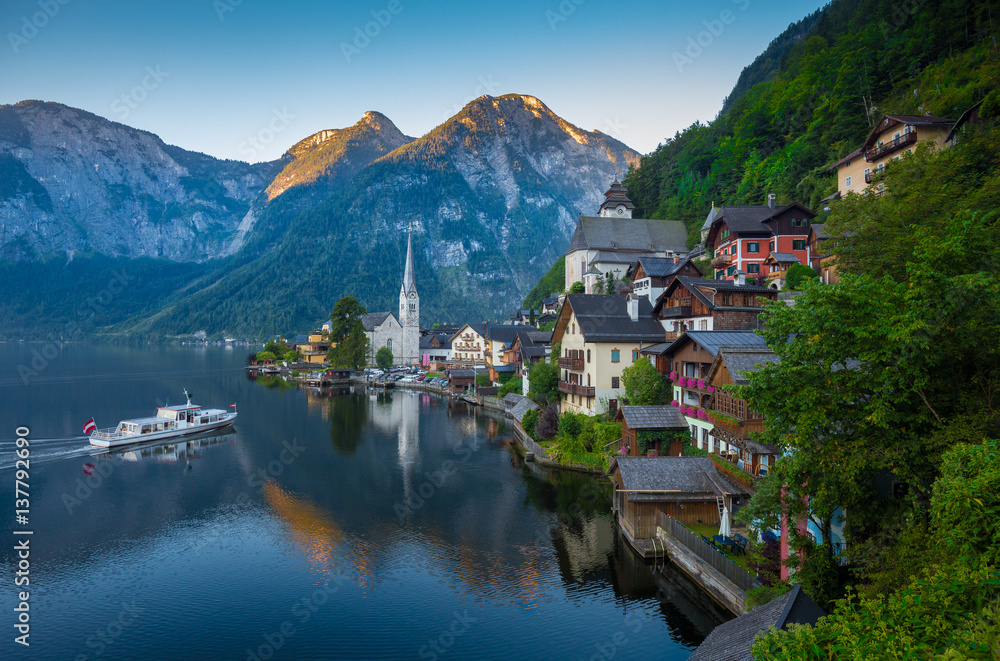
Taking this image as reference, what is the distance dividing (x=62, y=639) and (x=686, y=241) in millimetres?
79425

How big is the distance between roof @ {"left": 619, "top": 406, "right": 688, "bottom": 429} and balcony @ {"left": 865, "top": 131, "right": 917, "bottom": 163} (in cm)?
2784

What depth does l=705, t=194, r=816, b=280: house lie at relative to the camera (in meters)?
48.4

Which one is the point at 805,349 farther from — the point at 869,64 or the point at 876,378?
the point at 869,64

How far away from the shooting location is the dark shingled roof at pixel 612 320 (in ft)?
137

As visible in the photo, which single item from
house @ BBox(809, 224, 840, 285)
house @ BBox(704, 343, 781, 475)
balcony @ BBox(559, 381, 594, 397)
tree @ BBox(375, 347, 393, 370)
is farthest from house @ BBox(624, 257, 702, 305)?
tree @ BBox(375, 347, 393, 370)

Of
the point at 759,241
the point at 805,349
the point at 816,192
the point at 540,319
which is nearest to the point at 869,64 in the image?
the point at 816,192

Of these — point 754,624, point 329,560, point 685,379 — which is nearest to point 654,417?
point 685,379

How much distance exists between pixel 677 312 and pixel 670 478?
18.4 m

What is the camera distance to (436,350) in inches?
4658

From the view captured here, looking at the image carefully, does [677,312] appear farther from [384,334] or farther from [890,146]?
[384,334]

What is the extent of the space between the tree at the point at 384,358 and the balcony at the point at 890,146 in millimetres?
91697

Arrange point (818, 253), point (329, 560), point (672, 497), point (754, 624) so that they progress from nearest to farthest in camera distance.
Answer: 1. point (754, 624)
2. point (672, 497)
3. point (329, 560)
4. point (818, 253)

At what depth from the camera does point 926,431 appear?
480 inches

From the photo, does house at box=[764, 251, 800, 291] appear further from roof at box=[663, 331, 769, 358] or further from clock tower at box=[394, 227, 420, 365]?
clock tower at box=[394, 227, 420, 365]
